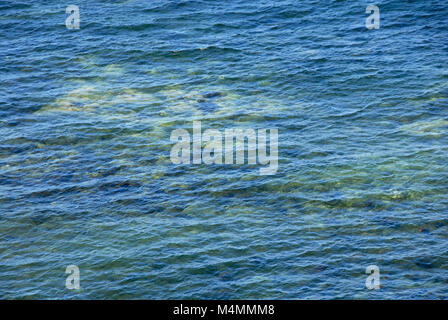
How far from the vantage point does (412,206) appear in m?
48.3

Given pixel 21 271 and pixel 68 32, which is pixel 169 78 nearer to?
pixel 68 32

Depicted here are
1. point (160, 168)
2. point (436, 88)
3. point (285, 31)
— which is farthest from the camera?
point (285, 31)

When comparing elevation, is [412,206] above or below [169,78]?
below

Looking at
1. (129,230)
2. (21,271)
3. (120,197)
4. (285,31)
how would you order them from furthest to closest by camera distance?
(285,31)
(120,197)
(129,230)
(21,271)

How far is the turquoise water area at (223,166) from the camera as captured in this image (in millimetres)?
43281

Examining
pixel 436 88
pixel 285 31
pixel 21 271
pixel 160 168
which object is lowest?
pixel 21 271

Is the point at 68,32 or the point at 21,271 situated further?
the point at 68,32

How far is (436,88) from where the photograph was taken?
2448 inches

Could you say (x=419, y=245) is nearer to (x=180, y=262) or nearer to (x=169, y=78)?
(x=180, y=262)

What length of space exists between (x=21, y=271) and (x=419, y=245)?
84.2ft

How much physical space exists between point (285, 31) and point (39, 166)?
31.7 meters

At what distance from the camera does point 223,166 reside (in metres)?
54.5

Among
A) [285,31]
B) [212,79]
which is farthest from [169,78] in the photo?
[285,31]

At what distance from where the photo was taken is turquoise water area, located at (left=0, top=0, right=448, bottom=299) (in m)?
43.3
